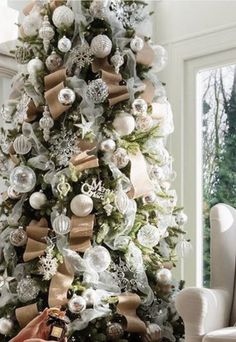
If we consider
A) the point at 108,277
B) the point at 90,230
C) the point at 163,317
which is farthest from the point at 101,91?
the point at 163,317

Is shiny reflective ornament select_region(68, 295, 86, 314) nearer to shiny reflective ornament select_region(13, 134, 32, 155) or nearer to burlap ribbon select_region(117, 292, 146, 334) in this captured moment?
burlap ribbon select_region(117, 292, 146, 334)

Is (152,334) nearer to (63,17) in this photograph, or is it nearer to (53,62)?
(53,62)

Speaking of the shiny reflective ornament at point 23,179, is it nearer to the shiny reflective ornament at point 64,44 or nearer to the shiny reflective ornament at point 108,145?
the shiny reflective ornament at point 108,145

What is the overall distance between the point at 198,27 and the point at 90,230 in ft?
5.30

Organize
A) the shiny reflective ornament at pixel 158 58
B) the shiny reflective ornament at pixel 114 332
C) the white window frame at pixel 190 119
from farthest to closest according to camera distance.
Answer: the white window frame at pixel 190 119, the shiny reflective ornament at pixel 158 58, the shiny reflective ornament at pixel 114 332

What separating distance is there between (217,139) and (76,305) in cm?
153

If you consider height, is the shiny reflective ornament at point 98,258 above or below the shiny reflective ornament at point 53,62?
below

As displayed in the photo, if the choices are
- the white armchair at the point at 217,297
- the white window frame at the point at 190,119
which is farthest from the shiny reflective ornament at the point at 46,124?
the white window frame at the point at 190,119

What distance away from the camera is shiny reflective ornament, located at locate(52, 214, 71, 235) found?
2.42m

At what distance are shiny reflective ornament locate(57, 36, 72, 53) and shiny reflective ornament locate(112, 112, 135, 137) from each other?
37 cm

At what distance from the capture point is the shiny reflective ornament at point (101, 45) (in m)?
2.54

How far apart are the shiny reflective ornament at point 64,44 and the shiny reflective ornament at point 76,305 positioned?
42.4 inches

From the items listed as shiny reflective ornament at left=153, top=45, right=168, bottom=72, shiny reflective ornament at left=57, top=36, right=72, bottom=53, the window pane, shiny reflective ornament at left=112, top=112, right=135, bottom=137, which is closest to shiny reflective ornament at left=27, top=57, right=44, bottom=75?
shiny reflective ornament at left=57, top=36, right=72, bottom=53

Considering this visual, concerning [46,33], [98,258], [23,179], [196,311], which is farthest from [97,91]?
[196,311]
